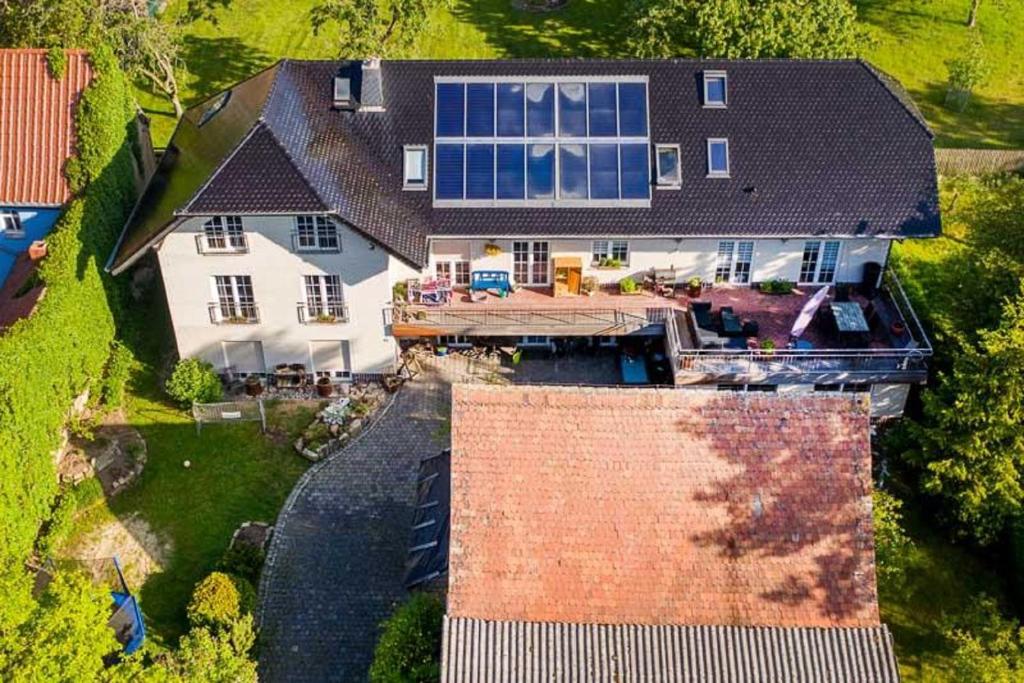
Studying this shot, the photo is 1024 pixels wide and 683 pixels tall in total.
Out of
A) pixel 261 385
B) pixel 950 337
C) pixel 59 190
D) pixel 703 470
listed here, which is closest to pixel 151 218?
pixel 59 190

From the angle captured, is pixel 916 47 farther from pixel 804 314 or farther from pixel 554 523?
pixel 554 523

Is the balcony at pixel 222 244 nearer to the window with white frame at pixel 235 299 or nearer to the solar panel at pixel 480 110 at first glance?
the window with white frame at pixel 235 299

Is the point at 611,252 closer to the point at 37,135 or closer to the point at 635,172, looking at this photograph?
the point at 635,172

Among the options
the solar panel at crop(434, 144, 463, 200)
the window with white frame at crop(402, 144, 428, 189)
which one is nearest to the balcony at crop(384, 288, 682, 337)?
the solar panel at crop(434, 144, 463, 200)

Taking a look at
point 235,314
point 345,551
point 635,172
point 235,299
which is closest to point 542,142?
point 635,172

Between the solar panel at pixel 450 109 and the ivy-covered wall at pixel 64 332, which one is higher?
the solar panel at pixel 450 109

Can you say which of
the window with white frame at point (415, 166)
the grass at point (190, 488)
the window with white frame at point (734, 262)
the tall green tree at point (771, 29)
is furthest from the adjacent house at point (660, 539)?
the tall green tree at point (771, 29)

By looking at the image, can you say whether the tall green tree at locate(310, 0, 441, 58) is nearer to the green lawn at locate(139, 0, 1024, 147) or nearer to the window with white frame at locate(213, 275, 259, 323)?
the green lawn at locate(139, 0, 1024, 147)
